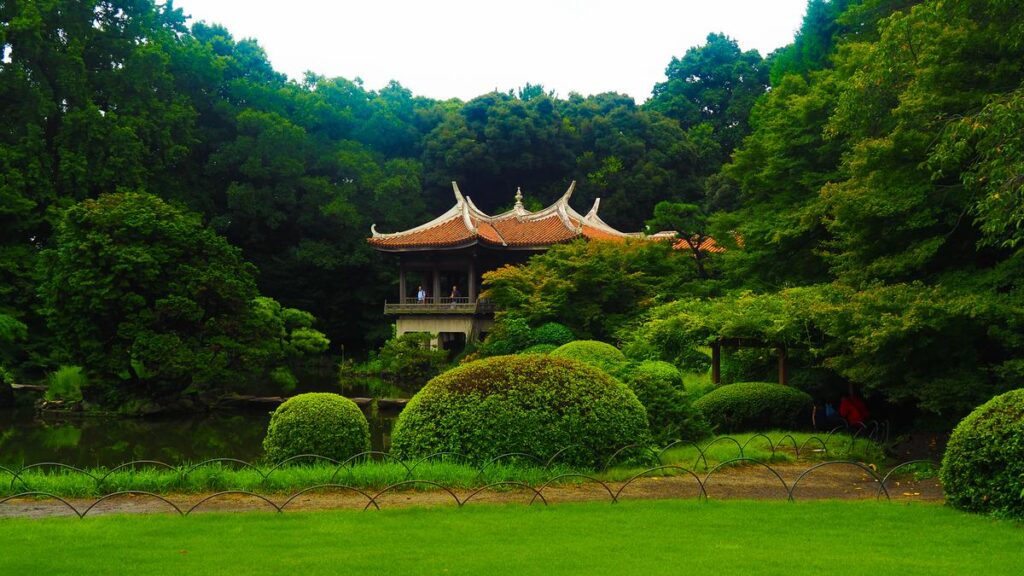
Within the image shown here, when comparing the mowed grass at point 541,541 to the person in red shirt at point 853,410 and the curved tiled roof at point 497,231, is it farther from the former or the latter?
the curved tiled roof at point 497,231

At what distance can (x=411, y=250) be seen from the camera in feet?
99.9

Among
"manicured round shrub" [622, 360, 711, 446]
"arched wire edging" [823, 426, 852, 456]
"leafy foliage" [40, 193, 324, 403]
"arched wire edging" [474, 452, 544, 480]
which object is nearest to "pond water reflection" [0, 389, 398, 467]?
"leafy foliage" [40, 193, 324, 403]

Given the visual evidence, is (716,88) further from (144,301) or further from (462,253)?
(144,301)

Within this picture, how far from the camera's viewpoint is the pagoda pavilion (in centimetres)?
2948

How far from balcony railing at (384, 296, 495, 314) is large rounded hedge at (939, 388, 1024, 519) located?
21867 millimetres

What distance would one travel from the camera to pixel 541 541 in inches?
254

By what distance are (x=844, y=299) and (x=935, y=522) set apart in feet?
18.2

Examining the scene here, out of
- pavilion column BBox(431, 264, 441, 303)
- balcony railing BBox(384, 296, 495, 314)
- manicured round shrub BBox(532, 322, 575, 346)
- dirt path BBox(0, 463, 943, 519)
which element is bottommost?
dirt path BBox(0, 463, 943, 519)

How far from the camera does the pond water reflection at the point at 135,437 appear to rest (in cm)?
1509

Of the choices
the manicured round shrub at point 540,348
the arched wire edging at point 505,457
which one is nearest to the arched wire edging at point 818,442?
the arched wire edging at point 505,457

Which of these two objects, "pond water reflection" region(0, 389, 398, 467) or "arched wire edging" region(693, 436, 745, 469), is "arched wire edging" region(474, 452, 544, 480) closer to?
"arched wire edging" region(693, 436, 745, 469)

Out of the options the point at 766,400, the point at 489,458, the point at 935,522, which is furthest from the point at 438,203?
the point at 935,522

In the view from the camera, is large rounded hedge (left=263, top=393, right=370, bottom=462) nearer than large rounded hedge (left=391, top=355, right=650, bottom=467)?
No

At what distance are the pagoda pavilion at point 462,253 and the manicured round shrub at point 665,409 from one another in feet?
51.7
